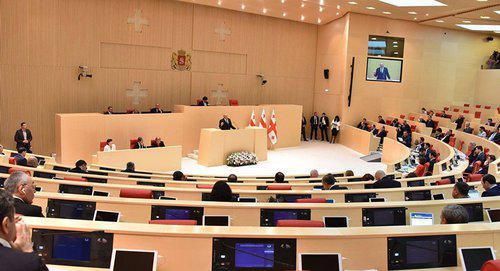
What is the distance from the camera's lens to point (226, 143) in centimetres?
1565

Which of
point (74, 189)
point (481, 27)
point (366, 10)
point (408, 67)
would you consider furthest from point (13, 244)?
point (481, 27)

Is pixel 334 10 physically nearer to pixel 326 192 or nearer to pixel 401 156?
pixel 401 156

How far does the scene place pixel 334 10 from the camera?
19094mm

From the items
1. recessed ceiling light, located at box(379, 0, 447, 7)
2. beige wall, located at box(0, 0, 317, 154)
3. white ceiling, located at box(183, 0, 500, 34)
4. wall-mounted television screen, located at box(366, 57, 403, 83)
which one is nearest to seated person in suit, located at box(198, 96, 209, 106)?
beige wall, located at box(0, 0, 317, 154)

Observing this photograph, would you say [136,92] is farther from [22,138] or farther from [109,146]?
[22,138]

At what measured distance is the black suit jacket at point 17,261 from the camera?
6.81 feet

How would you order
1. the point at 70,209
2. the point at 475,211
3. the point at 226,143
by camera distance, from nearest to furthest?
the point at 70,209, the point at 475,211, the point at 226,143

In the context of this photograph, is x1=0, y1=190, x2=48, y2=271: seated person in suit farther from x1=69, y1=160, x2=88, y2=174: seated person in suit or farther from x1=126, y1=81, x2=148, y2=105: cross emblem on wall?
x1=126, y1=81, x2=148, y2=105: cross emblem on wall

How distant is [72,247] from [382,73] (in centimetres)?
1955

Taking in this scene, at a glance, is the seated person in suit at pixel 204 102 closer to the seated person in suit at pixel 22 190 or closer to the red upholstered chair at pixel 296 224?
the seated person in suit at pixel 22 190

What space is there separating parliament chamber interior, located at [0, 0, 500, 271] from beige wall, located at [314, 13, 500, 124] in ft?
0.25

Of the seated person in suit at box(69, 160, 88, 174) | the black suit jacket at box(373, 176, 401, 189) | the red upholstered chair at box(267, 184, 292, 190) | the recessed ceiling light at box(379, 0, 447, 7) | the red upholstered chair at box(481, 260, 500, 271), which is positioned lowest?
the seated person in suit at box(69, 160, 88, 174)

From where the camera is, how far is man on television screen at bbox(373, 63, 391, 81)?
2130 centimetres

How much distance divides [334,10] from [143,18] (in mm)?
7317
